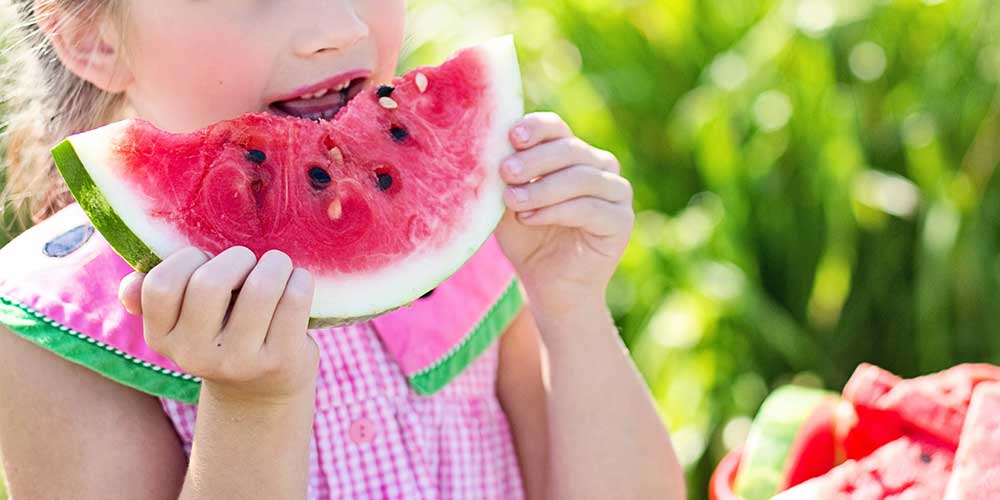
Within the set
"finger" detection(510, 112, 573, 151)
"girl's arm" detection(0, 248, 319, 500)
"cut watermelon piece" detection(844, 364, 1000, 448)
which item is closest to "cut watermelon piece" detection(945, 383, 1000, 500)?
"cut watermelon piece" detection(844, 364, 1000, 448)

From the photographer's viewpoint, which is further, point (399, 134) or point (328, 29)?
point (399, 134)

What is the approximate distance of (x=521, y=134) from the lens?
5.62ft

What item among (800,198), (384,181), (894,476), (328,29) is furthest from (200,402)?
(800,198)

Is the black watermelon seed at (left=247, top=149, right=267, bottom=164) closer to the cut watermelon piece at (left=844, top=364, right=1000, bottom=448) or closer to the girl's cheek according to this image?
the girl's cheek

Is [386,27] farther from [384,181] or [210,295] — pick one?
[210,295]

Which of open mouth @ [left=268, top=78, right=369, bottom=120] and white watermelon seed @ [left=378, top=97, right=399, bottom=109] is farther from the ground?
white watermelon seed @ [left=378, top=97, right=399, bottom=109]

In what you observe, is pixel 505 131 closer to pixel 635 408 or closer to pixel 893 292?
pixel 635 408

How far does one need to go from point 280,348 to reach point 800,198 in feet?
7.08

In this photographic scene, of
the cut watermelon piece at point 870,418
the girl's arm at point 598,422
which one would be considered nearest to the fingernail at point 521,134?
the girl's arm at point 598,422

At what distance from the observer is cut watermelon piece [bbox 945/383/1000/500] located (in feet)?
4.62

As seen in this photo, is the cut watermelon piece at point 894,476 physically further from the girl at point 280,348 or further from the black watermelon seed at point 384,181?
the black watermelon seed at point 384,181

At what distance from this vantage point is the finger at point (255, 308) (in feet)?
4.47

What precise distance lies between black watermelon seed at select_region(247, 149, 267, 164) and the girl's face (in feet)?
0.42

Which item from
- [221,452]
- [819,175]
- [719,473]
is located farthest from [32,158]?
[819,175]
